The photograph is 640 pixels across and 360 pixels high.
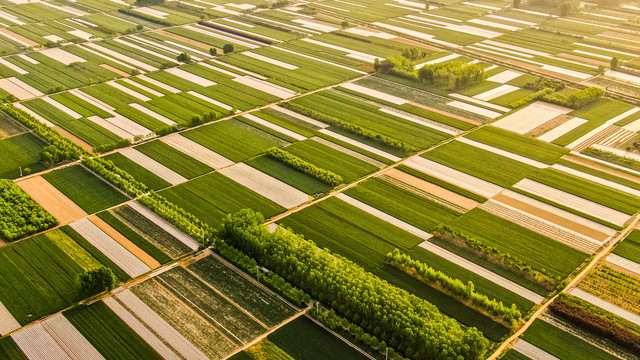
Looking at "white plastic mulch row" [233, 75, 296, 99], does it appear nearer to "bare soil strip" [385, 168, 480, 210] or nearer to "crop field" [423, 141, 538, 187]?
"crop field" [423, 141, 538, 187]

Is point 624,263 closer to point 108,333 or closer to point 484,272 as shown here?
point 484,272

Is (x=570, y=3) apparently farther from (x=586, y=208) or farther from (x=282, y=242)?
(x=282, y=242)

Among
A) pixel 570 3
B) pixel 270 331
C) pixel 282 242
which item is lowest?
pixel 270 331

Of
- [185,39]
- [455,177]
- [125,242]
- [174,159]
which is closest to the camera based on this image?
[125,242]

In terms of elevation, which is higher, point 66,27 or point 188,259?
point 66,27

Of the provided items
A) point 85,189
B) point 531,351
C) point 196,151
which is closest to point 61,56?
point 196,151

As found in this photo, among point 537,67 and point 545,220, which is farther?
point 537,67

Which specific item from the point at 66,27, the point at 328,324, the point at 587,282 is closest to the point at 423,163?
the point at 587,282
